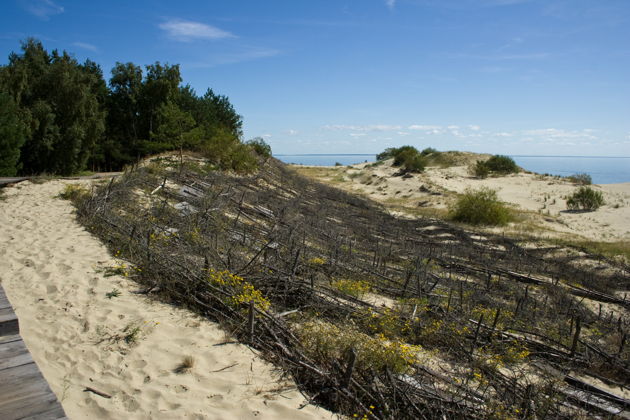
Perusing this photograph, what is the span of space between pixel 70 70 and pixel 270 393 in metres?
28.9

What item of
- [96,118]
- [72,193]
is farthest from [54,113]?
[72,193]

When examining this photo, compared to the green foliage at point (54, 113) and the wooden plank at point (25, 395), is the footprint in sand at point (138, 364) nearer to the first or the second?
the wooden plank at point (25, 395)

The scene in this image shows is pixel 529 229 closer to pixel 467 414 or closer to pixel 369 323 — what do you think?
pixel 369 323

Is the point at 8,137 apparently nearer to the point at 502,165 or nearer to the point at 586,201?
the point at 586,201

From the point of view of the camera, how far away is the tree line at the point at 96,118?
1766 centimetres

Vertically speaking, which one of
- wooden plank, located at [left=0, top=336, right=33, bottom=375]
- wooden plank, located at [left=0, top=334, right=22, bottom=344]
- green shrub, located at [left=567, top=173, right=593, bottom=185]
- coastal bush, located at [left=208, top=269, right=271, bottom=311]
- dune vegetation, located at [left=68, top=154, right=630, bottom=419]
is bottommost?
dune vegetation, located at [left=68, top=154, right=630, bottom=419]

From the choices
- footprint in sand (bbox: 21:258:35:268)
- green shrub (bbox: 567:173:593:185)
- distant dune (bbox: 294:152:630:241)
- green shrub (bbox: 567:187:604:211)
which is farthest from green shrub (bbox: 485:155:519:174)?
footprint in sand (bbox: 21:258:35:268)

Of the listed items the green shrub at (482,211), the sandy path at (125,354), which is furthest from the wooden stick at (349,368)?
the green shrub at (482,211)

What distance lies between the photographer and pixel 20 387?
7.77 feet

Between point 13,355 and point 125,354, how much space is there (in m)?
1.41

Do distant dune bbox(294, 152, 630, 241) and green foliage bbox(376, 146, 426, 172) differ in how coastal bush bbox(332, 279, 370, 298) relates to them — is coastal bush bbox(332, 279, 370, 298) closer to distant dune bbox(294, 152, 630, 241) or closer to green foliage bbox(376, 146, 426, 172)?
distant dune bbox(294, 152, 630, 241)

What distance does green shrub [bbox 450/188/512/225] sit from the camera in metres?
17.7

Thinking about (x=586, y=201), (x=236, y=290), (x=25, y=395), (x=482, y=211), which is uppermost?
(x=25, y=395)

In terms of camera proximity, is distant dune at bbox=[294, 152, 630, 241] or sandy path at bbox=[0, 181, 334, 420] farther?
distant dune at bbox=[294, 152, 630, 241]
